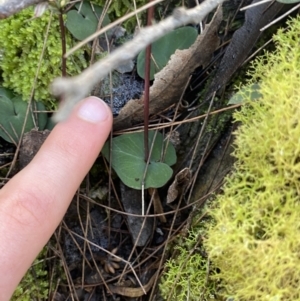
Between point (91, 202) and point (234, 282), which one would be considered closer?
point (234, 282)

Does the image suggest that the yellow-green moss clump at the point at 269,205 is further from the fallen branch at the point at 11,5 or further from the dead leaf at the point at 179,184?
the fallen branch at the point at 11,5

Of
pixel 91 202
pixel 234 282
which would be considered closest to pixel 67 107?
pixel 234 282

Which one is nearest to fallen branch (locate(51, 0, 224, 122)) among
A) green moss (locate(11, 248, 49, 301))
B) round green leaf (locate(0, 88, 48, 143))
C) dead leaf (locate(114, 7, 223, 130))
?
dead leaf (locate(114, 7, 223, 130))

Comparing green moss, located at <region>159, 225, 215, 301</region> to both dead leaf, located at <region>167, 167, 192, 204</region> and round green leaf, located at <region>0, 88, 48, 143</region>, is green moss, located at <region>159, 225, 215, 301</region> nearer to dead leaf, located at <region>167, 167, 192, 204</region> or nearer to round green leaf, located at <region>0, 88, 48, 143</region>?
dead leaf, located at <region>167, 167, 192, 204</region>

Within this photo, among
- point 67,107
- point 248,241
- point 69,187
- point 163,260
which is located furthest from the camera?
point 163,260

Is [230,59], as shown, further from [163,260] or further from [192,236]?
[163,260]
